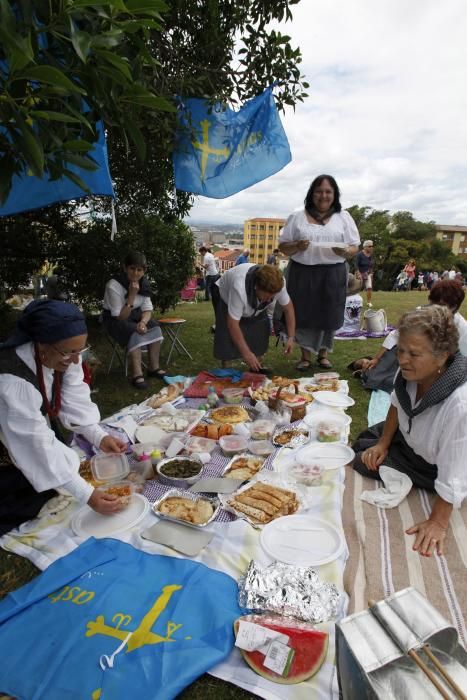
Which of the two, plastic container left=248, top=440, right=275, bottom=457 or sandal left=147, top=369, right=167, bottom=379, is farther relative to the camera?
sandal left=147, top=369, right=167, bottom=379

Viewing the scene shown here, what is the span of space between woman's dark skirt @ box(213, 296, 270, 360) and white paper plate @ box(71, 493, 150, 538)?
2955mm

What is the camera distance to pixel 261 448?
3061mm

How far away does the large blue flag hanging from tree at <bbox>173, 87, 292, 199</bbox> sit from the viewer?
167 inches

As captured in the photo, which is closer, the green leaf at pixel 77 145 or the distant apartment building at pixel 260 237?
the green leaf at pixel 77 145

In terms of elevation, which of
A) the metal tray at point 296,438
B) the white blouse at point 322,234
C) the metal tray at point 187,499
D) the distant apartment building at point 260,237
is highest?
the distant apartment building at point 260,237

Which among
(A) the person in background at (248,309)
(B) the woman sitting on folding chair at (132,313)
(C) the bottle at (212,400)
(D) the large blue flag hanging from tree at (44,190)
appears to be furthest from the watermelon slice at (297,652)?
(D) the large blue flag hanging from tree at (44,190)

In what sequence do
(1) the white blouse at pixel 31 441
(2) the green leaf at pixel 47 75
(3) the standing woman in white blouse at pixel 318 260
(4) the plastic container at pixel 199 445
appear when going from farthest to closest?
(3) the standing woman in white blouse at pixel 318 260
(4) the plastic container at pixel 199 445
(1) the white blouse at pixel 31 441
(2) the green leaf at pixel 47 75

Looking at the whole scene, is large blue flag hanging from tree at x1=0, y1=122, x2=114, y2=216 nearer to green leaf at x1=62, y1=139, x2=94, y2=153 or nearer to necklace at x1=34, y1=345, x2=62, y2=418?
necklace at x1=34, y1=345, x2=62, y2=418

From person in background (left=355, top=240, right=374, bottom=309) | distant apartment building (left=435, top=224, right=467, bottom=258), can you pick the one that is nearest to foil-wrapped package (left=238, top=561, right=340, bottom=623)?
person in background (left=355, top=240, right=374, bottom=309)

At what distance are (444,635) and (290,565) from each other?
0.98 meters

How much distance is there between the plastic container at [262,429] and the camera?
328 cm

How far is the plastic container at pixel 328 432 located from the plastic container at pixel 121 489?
157 centimetres

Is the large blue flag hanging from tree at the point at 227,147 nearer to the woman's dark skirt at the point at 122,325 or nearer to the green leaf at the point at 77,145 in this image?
the woman's dark skirt at the point at 122,325

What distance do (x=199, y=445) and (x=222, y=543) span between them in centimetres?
106
